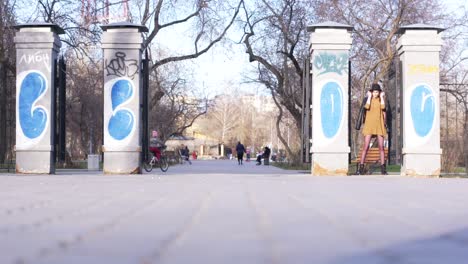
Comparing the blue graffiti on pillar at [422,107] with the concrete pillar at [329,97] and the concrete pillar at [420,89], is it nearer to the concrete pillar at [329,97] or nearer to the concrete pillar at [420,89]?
the concrete pillar at [420,89]

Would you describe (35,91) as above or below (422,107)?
above

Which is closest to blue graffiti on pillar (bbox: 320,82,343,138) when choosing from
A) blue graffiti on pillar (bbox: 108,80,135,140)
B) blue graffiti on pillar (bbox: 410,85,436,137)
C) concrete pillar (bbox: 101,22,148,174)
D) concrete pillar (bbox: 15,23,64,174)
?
blue graffiti on pillar (bbox: 410,85,436,137)

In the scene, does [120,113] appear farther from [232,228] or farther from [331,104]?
[232,228]

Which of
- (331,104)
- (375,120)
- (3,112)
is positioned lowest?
(375,120)

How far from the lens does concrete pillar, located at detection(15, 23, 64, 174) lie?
15688 millimetres

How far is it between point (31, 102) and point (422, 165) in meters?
9.97

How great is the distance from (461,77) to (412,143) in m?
17.0

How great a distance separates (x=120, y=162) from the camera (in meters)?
15.8

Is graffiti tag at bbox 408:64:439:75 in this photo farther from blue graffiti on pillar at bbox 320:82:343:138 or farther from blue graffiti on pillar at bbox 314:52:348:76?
blue graffiti on pillar at bbox 320:82:343:138

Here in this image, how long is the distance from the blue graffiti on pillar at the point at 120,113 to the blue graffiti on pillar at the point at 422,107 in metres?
7.20

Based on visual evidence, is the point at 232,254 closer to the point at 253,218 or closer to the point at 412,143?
the point at 253,218

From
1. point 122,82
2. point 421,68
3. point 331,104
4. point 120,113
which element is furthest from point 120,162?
point 421,68

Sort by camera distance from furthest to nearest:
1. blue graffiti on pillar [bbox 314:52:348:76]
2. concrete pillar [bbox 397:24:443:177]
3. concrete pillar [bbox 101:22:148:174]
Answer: concrete pillar [bbox 101:22:148:174]
blue graffiti on pillar [bbox 314:52:348:76]
concrete pillar [bbox 397:24:443:177]

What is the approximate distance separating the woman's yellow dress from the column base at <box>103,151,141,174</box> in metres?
5.92
